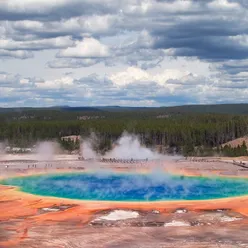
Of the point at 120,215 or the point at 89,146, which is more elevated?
the point at 89,146

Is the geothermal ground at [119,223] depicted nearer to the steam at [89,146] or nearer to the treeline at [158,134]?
the steam at [89,146]

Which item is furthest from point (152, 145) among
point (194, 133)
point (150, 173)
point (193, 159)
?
point (150, 173)

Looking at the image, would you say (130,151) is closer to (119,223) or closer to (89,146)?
(89,146)

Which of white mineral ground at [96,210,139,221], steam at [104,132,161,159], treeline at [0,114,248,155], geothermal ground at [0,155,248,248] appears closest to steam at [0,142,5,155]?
treeline at [0,114,248,155]

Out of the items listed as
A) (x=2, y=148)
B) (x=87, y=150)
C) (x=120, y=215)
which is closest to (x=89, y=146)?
(x=87, y=150)

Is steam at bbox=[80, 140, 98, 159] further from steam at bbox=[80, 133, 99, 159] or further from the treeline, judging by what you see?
the treeline

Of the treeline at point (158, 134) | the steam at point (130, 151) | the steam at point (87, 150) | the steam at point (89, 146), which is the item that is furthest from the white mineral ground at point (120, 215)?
the treeline at point (158, 134)
